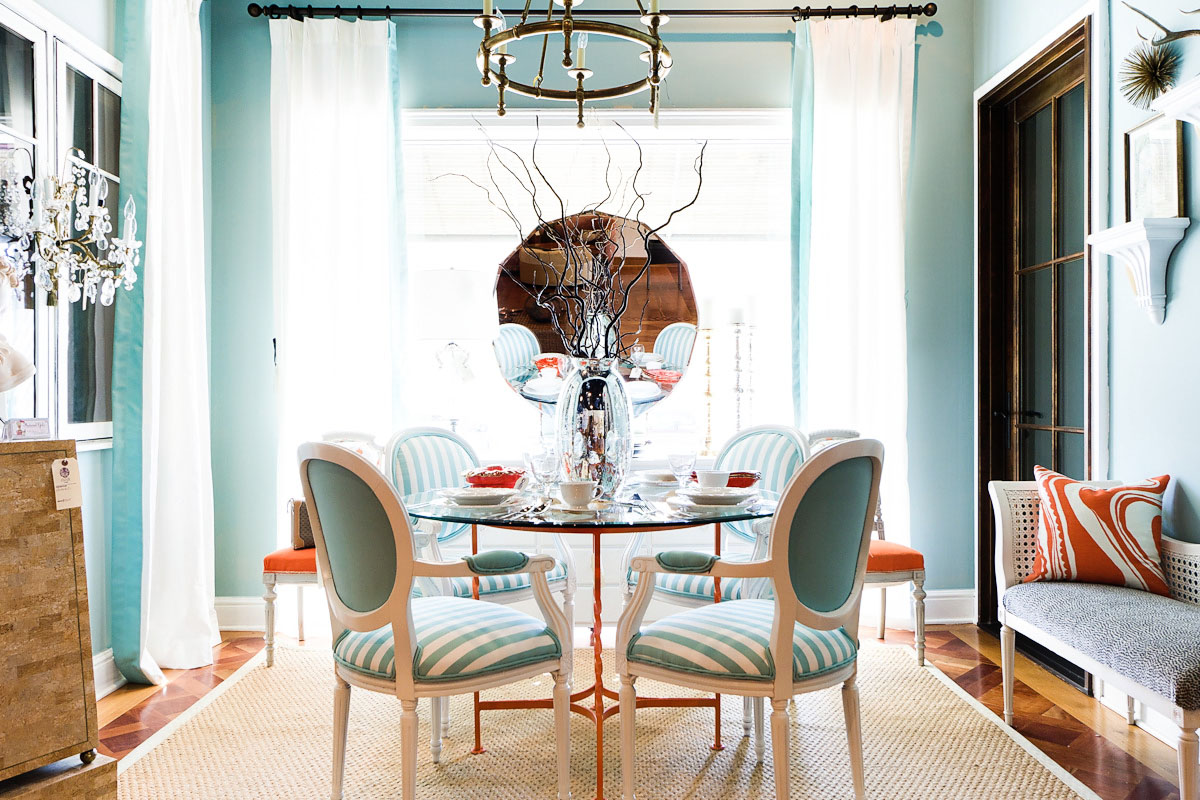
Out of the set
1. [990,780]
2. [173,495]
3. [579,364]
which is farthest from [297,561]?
[990,780]

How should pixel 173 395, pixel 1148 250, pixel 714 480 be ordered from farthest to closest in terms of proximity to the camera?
1. pixel 173 395
2. pixel 1148 250
3. pixel 714 480

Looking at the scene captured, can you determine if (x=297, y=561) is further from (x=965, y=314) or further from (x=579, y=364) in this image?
(x=965, y=314)

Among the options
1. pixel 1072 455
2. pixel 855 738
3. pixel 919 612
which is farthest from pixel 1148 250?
pixel 855 738

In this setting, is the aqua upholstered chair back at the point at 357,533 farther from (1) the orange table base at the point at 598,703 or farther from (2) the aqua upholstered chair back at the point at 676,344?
(2) the aqua upholstered chair back at the point at 676,344

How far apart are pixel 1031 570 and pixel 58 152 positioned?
360 centimetres

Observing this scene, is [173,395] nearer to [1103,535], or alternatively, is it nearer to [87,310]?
[87,310]

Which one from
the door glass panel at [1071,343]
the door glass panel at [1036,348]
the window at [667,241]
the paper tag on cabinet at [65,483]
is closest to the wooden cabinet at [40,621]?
the paper tag on cabinet at [65,483]

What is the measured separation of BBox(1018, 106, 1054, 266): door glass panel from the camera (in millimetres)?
3441

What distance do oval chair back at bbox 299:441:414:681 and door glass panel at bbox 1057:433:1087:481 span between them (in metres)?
2.56

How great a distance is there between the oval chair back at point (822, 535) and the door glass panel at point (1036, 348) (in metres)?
1.95

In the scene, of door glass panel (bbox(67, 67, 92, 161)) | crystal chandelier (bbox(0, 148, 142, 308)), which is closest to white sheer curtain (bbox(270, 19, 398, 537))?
door glass panel (bbox(67, 67, 92, 161))

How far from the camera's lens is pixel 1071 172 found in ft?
10.7

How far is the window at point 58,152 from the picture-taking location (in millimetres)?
2629

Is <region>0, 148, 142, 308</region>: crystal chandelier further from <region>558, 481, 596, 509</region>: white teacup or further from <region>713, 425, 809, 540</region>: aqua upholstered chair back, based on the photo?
<region>713, 425, 809, 540</region>: aqua upholstered chair back
